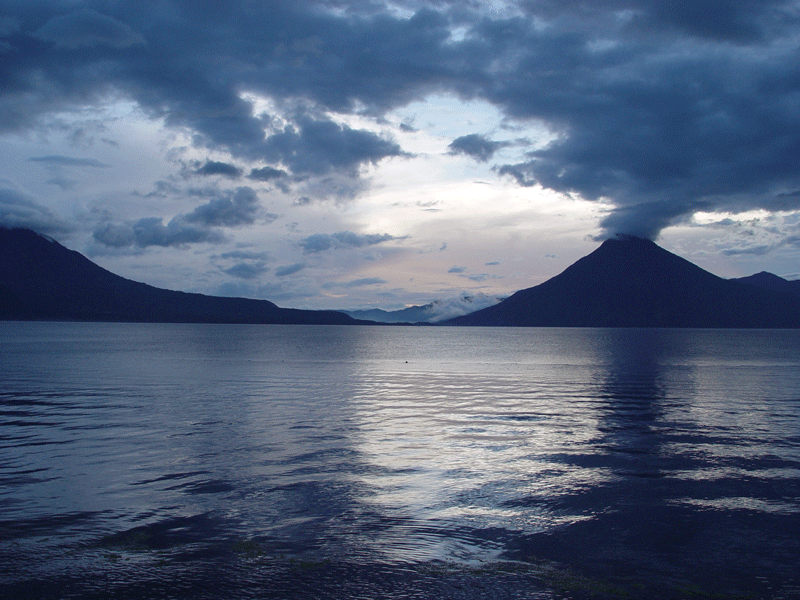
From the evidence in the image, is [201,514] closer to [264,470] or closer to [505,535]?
[264,470]

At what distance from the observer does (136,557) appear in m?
11.1

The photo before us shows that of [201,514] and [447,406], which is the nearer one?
[201,514]

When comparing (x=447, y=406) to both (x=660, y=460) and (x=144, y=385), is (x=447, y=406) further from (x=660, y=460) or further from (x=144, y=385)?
(x=144, y=385)

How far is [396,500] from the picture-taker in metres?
15.2

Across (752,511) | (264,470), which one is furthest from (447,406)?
(752,511)

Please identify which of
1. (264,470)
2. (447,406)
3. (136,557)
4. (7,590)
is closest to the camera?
(7,590)

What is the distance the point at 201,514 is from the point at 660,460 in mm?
15844

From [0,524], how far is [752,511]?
18580 mm

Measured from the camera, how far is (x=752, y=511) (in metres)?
14.4

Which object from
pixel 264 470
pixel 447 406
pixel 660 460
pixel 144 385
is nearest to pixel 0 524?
pixel 264 470

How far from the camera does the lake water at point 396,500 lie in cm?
1034

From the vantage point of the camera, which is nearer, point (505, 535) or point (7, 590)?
A: point (7, 590)

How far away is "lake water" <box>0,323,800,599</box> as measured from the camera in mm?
10344

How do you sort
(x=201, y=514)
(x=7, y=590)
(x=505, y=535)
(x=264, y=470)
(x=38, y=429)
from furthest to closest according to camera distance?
(x=38, y=429) → (x=264, y=470) → (x=201, y=514) → (x=505, y=535) → (x=7, y=590)
